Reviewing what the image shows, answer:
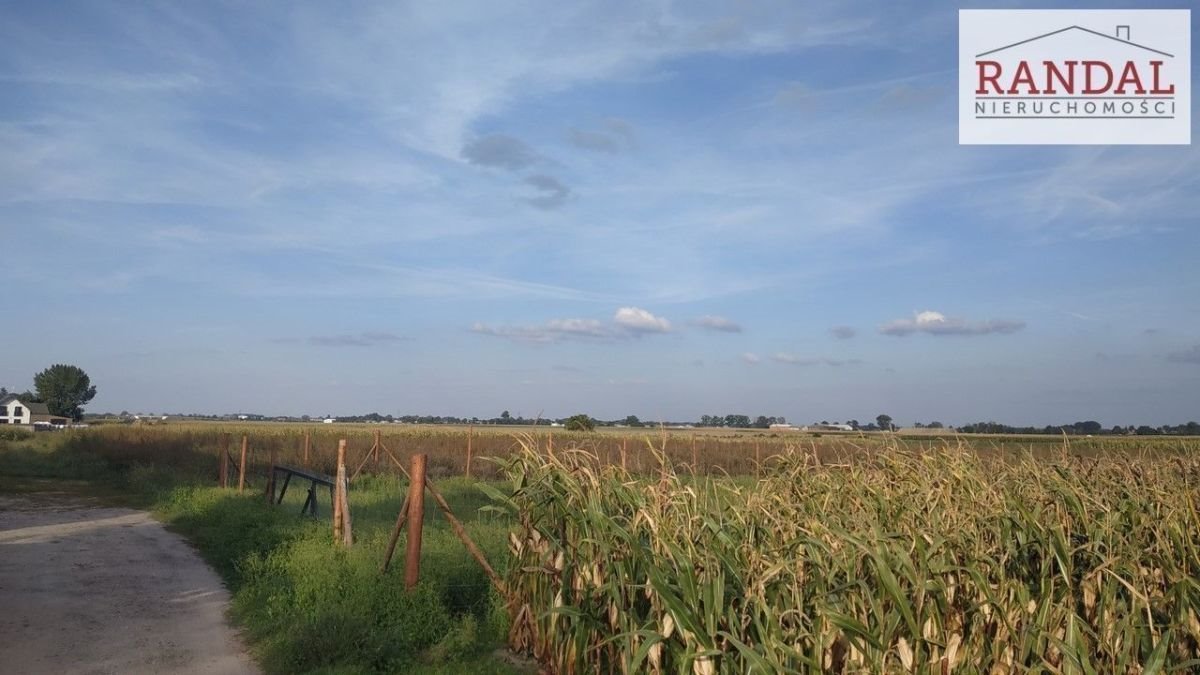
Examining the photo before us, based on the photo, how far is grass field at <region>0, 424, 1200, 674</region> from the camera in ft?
12.2

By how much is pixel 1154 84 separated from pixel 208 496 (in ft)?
54.4

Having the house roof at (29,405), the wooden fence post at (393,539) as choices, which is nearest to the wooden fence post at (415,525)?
the wooden fence post at (393,539)

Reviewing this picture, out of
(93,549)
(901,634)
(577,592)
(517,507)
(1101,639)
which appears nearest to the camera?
(1101,639)

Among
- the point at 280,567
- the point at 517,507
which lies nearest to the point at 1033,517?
the point at 517,507

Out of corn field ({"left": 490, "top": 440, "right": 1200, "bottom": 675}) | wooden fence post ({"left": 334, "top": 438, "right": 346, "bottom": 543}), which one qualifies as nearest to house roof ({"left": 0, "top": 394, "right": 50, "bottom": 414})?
wooden fence post ({"left": 334, "top": 438, "right": 346, "bottom": 543})

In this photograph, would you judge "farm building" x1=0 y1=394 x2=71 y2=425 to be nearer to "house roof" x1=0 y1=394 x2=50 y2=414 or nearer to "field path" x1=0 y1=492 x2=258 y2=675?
"house roof" x1=0 y1=394 x2=50 y2=414

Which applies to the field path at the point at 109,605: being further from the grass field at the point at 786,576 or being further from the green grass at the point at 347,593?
the grass field at the point at 786,576

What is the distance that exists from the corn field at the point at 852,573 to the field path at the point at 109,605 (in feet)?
9.35

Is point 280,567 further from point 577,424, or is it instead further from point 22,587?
point 577,424

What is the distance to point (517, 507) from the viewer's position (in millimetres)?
6895

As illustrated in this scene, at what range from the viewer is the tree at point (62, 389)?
322 ft

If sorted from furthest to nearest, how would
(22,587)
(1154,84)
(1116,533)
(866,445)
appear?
1. (1154,84)
2. (22,587)
3. (866,445)
4. (1116,533)

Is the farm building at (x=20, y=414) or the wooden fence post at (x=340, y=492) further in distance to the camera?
the farm building at (x=20, y=414)

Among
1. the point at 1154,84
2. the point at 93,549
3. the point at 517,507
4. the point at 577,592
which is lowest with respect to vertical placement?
the point at 93,549
